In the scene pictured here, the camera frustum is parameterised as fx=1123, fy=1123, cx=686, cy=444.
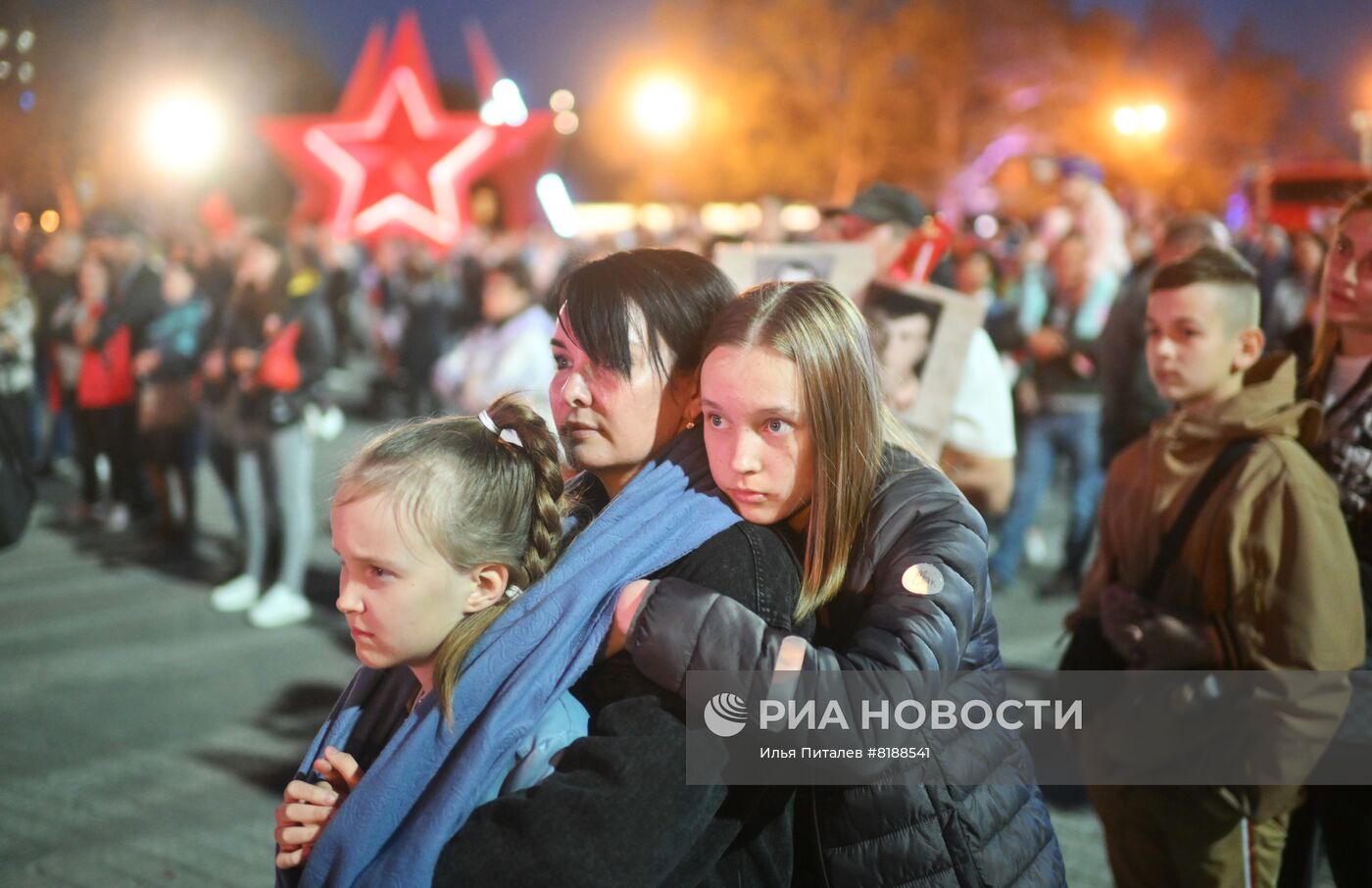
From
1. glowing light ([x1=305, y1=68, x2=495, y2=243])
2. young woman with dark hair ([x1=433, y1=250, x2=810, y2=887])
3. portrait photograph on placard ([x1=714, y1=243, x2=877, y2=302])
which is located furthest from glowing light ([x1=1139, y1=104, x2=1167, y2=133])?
young woman with dark hair ([x1=433, y1=250, x2=810, y2=887])

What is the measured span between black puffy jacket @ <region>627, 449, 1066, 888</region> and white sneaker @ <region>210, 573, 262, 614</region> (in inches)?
232

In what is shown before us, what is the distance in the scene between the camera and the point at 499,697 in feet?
5.17

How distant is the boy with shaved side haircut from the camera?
2389mm

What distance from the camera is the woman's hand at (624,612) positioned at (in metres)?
1.53

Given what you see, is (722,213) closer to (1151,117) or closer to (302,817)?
(1151,117)

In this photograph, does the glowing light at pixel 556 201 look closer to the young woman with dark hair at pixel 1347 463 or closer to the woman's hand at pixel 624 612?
the young woman with dark hair at pixel 1347 463

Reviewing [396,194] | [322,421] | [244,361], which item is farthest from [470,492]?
[396,194]

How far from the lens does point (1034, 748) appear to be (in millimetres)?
4645

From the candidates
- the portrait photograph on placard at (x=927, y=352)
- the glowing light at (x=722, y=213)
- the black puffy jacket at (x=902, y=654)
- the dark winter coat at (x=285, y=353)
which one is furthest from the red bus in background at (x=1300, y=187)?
the black puffy jacket at (x=902, y=654)

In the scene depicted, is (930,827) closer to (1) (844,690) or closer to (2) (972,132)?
(1) (844,690)

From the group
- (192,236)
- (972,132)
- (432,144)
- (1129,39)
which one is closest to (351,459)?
(192,236)

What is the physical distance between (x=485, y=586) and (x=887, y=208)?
11.1 feet

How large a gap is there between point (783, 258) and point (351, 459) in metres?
2.46

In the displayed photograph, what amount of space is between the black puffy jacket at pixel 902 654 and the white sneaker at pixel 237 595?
5.89 meters
